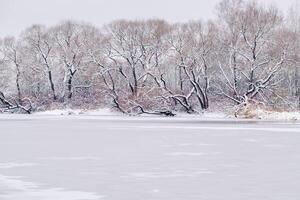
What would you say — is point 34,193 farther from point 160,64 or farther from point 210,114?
point 160,64

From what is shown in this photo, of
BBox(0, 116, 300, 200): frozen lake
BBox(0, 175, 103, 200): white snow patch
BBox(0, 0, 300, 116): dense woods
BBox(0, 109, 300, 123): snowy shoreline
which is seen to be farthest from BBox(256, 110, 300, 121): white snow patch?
BBox(0, 175, 103, 200): white snow patch

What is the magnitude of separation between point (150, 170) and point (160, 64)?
3953 cm

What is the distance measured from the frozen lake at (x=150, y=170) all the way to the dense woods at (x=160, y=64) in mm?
25789

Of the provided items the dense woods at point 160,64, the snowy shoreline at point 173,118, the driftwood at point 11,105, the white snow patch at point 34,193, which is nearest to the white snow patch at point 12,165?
the white snow patch at point 34,193

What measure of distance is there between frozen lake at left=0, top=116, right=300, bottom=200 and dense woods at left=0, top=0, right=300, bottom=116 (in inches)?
1015

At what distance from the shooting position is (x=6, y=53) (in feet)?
197

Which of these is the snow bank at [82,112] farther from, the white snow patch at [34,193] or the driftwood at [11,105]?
the white snow patch at [34,193]

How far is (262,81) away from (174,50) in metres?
8.63

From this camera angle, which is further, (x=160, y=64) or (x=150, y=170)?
(x=160, y=64)

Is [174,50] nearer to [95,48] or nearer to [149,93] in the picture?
[149,93]

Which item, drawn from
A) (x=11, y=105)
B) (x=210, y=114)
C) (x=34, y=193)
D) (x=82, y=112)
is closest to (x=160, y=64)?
(x=210, y=114)

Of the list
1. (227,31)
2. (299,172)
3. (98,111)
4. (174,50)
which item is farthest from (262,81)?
(299,172)

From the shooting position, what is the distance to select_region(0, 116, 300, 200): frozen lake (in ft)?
29.9

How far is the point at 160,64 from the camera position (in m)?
51.0
